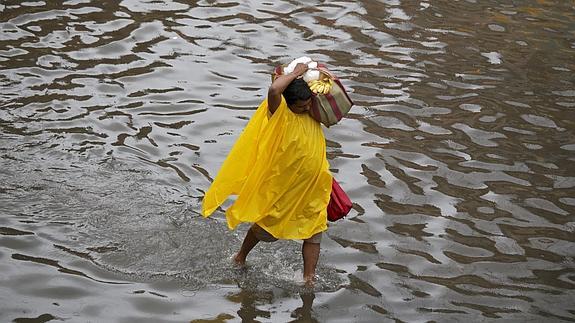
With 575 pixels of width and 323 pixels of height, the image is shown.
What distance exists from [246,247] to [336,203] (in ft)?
2.20

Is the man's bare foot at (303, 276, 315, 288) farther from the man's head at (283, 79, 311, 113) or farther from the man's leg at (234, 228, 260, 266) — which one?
the man's head at (283, 79, 311, 113)

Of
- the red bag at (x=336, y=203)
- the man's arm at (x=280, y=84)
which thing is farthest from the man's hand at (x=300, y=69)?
the red bag at (x=336, y=203)

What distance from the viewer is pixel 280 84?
5.66 meters

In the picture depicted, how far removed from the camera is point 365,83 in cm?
959

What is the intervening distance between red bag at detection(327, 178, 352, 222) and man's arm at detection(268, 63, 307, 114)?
0.69 meters

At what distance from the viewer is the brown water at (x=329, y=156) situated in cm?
603

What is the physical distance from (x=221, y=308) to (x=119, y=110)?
337 centimetres

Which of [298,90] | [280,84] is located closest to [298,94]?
[298,90]

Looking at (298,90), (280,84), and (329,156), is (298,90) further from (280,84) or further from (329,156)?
(329,156)

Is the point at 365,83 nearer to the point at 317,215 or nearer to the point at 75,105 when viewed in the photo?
the point at 75,105

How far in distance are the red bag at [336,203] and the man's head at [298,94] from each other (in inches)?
24.1

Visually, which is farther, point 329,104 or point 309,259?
point 309,259

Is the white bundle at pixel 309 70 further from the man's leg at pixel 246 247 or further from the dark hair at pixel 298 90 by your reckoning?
the man's leg at pixel 246 247

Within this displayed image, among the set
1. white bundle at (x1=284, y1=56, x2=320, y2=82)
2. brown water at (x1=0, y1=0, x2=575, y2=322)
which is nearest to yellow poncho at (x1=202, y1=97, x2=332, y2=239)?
white bundle at (x1=284, y1=56, x2=320, y2=82)
